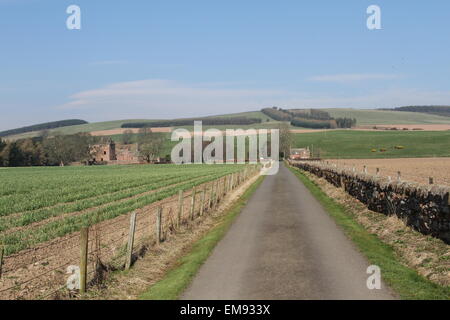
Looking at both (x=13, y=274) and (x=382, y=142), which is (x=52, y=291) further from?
(x=382, y=142)

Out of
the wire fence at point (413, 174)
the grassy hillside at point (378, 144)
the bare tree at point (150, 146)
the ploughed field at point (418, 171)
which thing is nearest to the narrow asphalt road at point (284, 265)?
the wire fence at point (413, 174)

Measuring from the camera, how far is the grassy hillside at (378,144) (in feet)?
473

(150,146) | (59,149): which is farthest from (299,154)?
(59,149)

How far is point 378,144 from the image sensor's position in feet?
545

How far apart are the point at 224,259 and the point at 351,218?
1048cm

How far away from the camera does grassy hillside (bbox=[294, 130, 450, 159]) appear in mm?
144250

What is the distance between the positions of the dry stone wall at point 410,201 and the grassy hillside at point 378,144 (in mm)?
117602

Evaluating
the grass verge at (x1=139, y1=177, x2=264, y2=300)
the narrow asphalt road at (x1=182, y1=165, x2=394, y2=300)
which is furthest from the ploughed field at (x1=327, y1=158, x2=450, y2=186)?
the grass verge at (x1=139, y1=177, x2=264, y2=300)

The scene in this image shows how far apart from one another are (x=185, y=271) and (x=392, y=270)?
523 cm

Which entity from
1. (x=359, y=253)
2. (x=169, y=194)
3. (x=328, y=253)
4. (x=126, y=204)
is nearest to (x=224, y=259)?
(x=328, y=253)

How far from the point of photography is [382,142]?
16875cm

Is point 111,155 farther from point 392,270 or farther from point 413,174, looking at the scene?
point 392,270

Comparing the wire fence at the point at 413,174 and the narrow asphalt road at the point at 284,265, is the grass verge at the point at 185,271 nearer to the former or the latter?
the narrow asphalt road at the point at 284,265

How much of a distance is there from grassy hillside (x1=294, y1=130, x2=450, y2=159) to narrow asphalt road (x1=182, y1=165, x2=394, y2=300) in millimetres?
125091
